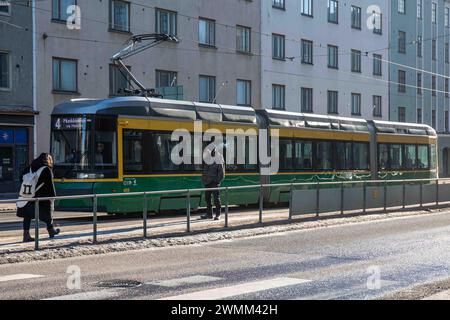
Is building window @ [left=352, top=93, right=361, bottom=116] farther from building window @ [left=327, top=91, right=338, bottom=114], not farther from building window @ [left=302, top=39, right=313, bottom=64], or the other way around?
building window @ [left=302, top=39, right=313, bottom=64]

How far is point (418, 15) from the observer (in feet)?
182

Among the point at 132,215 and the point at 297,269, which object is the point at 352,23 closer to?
the point at 132,215

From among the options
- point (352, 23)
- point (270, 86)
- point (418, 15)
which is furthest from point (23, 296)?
point (418, 15)

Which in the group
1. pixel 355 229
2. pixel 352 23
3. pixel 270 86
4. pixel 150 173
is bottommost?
pixel 355 229

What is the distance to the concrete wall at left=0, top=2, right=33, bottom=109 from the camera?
1123 inches

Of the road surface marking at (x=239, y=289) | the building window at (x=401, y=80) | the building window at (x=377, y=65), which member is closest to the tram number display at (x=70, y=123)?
the road surface marking at (x=239, y=289)

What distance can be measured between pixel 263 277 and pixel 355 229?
7287 millimetres

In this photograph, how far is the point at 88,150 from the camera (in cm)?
1675

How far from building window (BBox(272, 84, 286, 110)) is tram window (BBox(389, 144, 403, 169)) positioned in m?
14.5

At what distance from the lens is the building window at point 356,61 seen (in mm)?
48562

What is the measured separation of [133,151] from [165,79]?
18.3 meters

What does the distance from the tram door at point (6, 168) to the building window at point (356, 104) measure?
26.8 meters

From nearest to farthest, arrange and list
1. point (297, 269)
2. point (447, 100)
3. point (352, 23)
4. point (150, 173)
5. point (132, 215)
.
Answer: point (297, 269)
point (132, 215)
point (150, 173)
point (352, 23)
point (447, 100)

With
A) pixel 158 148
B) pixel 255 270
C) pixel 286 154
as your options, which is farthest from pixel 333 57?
pixel 255 270
